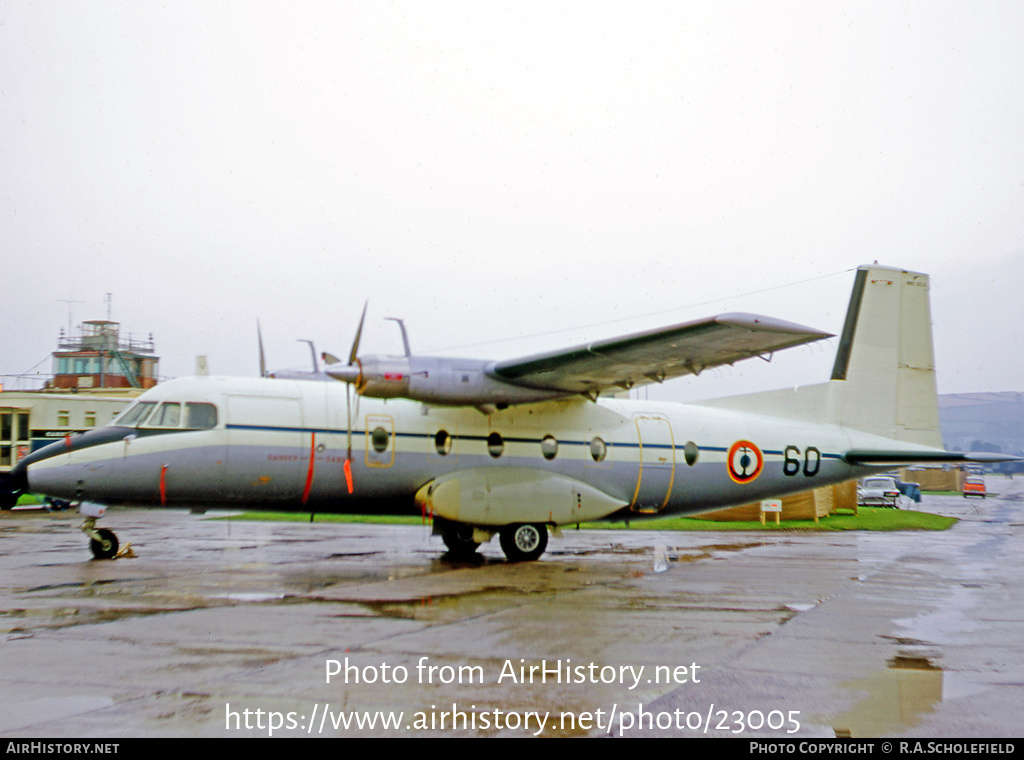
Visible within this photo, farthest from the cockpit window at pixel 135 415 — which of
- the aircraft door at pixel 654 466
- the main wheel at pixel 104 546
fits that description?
the aircraft door at pixel 654 466

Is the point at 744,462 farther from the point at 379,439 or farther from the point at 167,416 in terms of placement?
the point at 167,416

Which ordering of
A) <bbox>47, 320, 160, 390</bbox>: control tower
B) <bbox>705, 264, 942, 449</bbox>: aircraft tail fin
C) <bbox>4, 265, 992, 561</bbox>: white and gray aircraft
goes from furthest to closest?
<bbox>47, 320, 160, 390</bbox>: control tower
<bbox>705, 264, 942, 449</bbox>: aircraft tail fin
<bbox>4, 265, 992, 561</bbox>: white and gray aircraft

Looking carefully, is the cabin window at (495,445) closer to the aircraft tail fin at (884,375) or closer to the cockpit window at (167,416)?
the cockpit window at (167,416)

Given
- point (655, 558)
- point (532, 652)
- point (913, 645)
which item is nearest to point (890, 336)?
point (655, 558)

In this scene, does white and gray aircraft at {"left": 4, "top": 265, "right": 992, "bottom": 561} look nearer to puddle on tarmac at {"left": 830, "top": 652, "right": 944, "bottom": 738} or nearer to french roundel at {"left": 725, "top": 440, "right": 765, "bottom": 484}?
french roundel at {"left": 725, "top": 440, "right": 765, "bottom": 484}

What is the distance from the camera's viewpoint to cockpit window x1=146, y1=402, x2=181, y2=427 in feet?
42.9

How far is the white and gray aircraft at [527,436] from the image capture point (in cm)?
1282

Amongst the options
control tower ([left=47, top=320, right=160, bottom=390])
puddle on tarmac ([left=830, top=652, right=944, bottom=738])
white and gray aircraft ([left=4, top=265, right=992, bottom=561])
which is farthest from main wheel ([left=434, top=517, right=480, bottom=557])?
control tower ([left=47, top=320, right=160, bottom=390])

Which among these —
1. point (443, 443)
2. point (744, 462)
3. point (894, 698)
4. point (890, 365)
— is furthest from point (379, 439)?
point (890, 365)

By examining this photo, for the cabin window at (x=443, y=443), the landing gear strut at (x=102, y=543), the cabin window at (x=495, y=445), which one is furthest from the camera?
the cabin window at (x=495, y=445)

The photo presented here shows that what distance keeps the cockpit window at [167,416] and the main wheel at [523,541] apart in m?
5.95

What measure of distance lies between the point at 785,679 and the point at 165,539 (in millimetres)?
15752

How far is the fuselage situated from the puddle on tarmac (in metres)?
8.16

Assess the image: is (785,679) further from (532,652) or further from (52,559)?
(52,559)
